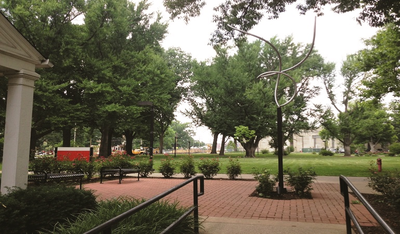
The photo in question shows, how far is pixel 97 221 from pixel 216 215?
2.97 meters

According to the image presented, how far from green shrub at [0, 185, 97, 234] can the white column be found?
1905 millimetres

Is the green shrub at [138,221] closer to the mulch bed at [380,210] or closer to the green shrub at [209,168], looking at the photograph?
the mulch bed at [380,210]

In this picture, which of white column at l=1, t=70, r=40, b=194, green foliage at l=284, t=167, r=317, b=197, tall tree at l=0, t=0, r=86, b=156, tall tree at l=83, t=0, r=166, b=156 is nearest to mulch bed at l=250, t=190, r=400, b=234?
green foliage at l=284, t=167, r=317, b=197

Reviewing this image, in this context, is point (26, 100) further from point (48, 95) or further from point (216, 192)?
point (48, 95)

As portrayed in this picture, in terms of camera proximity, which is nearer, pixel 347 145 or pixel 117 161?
pixel 117 161

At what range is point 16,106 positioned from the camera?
6.07 metres

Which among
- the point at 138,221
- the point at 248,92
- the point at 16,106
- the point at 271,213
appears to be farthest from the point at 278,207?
the point at 248,92

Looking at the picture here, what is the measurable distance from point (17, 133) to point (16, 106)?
1.98 feet

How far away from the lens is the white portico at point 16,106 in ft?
19.3

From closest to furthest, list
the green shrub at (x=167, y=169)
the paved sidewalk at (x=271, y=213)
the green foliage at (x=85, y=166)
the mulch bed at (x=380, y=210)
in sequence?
the mulch bed at (x=380, y=210)
the paved sidewalk at (x=271, y=213)
the green foliage at (x=85, y=166)
the green shrub at (x=167, y=169)

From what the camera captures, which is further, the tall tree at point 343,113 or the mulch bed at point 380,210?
the tall tree at point 343,113

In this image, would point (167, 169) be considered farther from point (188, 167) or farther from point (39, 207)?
point (39, 207)

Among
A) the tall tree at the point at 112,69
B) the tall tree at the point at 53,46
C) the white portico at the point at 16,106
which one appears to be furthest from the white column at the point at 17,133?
the tall tree at the point at 112,69

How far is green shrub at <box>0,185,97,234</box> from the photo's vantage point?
3.62 metres
